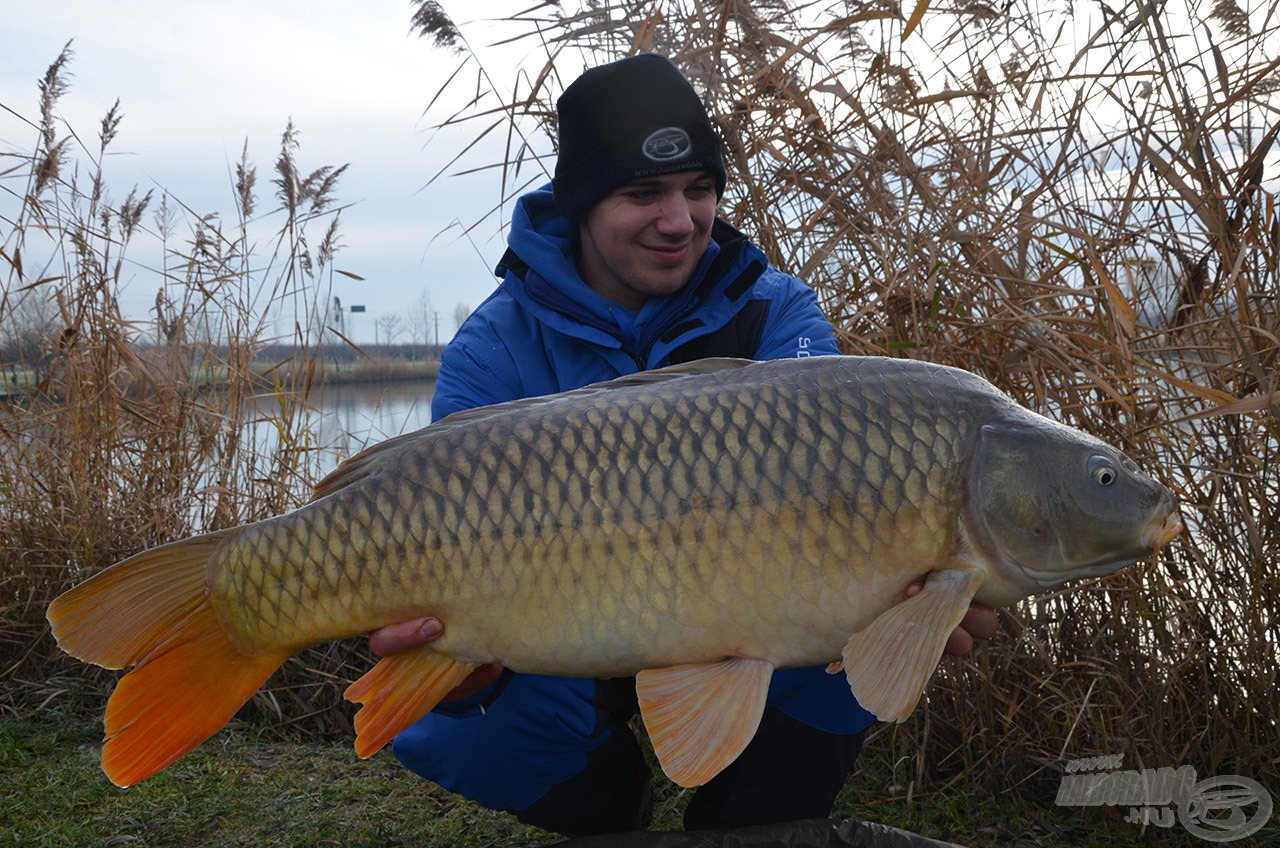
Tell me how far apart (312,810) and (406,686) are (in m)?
1.01

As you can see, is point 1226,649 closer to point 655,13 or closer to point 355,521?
point 355,521

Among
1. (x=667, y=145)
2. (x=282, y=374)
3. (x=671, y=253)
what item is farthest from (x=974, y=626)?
(x=282, y=374)

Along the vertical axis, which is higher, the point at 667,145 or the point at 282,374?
the point at 667,145

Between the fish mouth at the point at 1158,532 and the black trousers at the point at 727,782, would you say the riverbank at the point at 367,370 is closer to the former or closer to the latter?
the black trousers at the point at 727,782

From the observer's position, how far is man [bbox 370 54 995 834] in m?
1.82

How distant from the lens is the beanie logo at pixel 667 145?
6.49ft

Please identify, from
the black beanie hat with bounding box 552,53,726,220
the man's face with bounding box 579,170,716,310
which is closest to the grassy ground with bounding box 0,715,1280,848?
the man's face with bounding box 579,170,716,310

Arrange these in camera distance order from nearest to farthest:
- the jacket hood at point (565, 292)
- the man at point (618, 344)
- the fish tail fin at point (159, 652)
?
1. the fish tail fin at point (159, 652)
2. the man at point (618, 344)
3. the jacket hood at point (565, 292)

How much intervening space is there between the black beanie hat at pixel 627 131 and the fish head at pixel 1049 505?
0.95 m

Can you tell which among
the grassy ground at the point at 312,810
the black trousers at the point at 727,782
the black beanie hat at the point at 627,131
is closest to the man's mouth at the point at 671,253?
the black beanie hat at the point at 627,131

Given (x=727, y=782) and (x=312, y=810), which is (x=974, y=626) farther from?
(x=312, y=810)

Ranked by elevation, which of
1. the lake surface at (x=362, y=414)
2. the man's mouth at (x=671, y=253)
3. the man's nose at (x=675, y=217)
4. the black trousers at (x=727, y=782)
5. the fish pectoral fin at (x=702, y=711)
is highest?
the man's nose at (x=675, y=217)

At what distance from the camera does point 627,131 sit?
1.99m

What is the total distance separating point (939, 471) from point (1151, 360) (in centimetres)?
100
